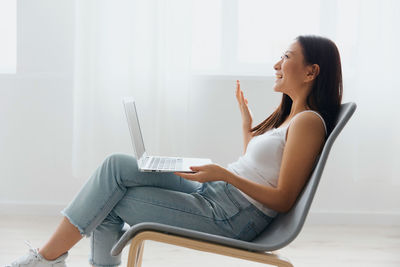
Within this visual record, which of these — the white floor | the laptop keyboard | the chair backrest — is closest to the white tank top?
the chair backrest

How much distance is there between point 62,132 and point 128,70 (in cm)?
60

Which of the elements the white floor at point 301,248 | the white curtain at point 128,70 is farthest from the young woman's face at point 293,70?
the white curtain at point 128,70

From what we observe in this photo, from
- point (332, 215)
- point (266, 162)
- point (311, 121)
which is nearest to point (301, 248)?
point (332, 215)

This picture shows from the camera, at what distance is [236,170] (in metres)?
1.61

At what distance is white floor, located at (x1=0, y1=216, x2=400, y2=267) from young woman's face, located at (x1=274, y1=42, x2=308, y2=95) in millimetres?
1028

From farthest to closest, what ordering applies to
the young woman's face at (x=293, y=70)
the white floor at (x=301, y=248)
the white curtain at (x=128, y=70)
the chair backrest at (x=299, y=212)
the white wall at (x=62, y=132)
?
the white wall at (x=62, y=132)
the white curtain at (x=128, y=70)
the white floor at (x=301, y=248)
the young woman's face at (x=293, y=70)
the chair backrest at (x=299, y=212)

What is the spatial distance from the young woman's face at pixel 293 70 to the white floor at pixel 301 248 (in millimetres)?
1028

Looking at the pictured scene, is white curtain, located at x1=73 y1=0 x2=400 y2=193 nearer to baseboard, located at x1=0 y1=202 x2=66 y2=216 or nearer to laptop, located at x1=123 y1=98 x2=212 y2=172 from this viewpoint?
baseboard, located at x1=0 y1=202 x2=66 y2=216

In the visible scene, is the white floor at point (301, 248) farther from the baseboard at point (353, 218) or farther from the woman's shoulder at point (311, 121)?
the woman's shoulder at point (311, 121)

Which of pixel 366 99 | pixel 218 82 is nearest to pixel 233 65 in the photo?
pixel 218 82

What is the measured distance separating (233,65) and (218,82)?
0.53ft

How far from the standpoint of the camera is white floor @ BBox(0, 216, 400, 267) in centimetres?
235

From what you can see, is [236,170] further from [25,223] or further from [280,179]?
[25,223]

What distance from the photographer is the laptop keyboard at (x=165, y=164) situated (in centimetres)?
152
